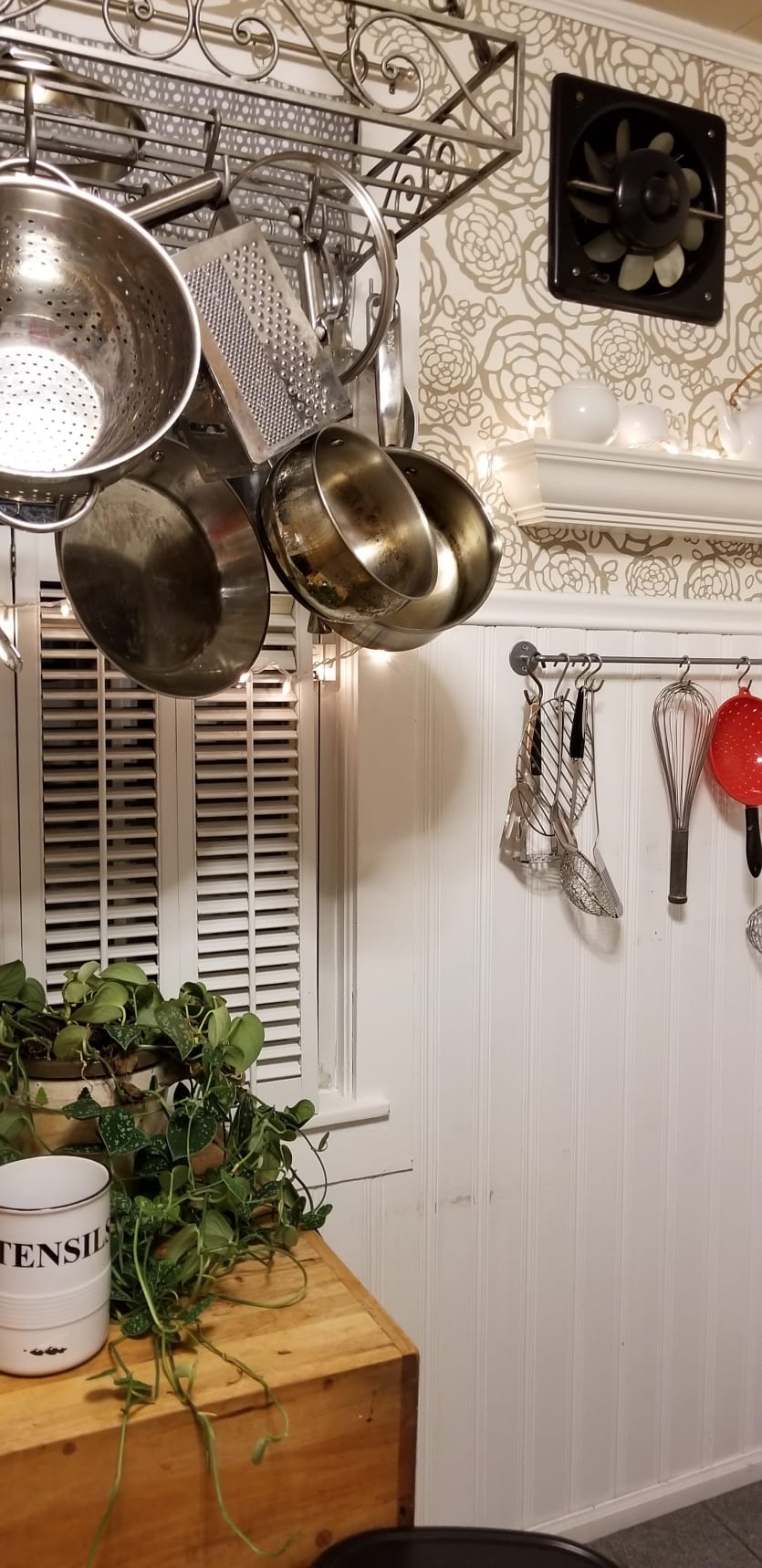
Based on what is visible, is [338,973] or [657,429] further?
[657,429]

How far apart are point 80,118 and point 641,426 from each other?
93cm

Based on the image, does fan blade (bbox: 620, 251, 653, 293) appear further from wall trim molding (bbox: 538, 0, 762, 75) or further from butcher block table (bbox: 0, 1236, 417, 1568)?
butcher block table (bbox: 0, 1236, 417, 1568)

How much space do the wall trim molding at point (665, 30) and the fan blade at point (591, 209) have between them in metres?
0.26

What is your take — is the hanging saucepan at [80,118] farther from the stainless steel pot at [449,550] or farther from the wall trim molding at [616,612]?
the wall trim molding at [616,612]

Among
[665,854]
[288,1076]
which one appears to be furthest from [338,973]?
[665,854]

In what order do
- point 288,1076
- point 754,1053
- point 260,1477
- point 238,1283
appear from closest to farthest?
point 260,1477, point 238,1283, point 288,1076, point 754,1053

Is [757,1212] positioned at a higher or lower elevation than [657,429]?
lower

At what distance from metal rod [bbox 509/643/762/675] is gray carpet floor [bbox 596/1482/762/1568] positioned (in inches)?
53.3

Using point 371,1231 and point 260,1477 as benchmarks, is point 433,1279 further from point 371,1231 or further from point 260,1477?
point 260,1477

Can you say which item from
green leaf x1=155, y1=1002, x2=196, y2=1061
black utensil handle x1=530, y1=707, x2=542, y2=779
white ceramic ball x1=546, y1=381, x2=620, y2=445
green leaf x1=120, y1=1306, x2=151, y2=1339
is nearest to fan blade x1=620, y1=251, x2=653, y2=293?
white ceramic ball x1=546, y1=381, x2=620, y2=445

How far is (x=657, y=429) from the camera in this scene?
5.88 feet

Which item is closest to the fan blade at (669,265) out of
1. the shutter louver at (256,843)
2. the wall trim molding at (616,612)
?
the wall trim molding at (616,612)

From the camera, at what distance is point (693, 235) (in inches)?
73.7

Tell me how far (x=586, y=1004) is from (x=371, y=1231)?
477 millimetres
